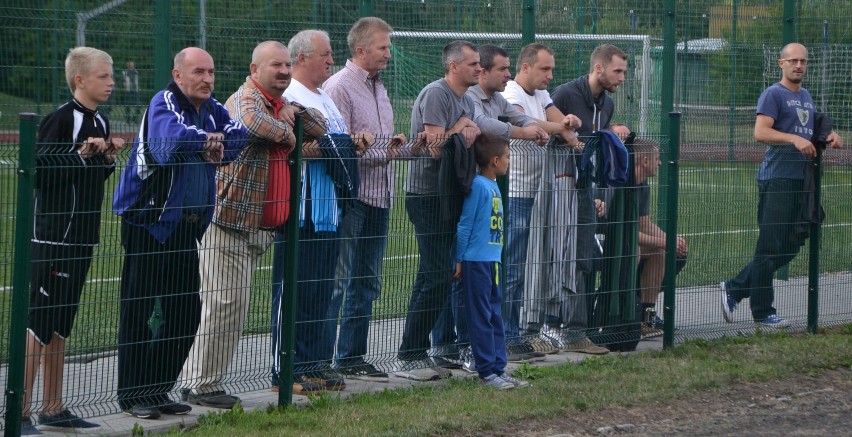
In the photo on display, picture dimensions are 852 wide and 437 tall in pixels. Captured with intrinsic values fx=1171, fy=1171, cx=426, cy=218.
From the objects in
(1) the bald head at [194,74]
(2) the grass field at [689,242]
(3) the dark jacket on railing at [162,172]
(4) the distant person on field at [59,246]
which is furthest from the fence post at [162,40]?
(4) the distant person on field at [59,246]

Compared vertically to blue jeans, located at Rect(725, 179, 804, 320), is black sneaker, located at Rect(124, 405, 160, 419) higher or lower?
lower

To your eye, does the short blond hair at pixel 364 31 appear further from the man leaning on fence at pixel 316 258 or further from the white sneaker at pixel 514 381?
the white sneaker at pixel 514 381

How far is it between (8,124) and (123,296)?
2.90 meters

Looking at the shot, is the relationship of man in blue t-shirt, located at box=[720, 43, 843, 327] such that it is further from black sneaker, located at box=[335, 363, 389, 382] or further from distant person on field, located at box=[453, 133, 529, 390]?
black sneaker, located at box=[335, 363, 389, 382]

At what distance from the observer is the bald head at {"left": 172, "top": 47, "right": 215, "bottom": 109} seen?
6.20 m

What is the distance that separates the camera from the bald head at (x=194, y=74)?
20.4 feet

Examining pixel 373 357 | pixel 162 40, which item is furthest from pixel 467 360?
pixel 162 40

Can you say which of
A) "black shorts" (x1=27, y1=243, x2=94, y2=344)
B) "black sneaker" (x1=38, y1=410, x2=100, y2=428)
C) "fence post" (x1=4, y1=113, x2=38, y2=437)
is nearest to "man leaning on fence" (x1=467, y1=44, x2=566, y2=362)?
"black shorts" (x1=27, y1=243, x2=94, y2=344)

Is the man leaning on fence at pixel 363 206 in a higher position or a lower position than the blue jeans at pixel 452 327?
higher

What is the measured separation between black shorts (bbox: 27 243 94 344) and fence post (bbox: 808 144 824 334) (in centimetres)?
603

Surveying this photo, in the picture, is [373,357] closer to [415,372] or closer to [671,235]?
[415,372]

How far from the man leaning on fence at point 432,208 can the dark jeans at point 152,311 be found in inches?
60.5

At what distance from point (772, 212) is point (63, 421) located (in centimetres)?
587

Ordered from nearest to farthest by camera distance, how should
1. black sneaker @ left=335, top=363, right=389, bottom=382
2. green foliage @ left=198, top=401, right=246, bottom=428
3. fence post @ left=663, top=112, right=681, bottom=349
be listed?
green foliage @ left=198, top=401, right=246, bottom=428, black sneaker @ left=335, top=363, right=389, bottom=382, fence post @ left=663, top=112, right=681, bottom=349
